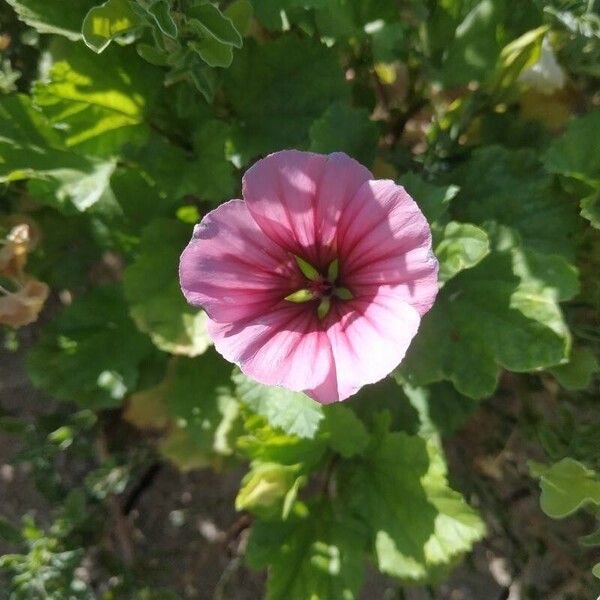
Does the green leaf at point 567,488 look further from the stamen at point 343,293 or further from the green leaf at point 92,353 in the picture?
the green leaf at point 92,353

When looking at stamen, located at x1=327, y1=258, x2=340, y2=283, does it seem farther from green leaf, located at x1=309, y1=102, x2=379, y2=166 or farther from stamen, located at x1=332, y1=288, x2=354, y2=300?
green leaf, located at x1=309, y1=102, x2=379, y2=166

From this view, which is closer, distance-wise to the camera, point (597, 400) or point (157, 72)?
point (157, 72)

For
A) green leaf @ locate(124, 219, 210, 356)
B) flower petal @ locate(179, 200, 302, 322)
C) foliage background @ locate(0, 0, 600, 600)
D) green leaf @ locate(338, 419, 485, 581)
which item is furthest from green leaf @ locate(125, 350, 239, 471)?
flower petal @ locate(179, 200, 302, 322)

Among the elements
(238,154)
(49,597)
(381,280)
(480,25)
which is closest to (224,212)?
(381,280)

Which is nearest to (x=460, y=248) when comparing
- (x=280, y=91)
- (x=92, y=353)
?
(x=280, y=91)

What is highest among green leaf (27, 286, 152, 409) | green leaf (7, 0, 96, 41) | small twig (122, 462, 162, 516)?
green leaf (7, 0, 96, 41)

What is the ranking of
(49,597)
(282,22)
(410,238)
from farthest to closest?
1. (49,597)
2. (282,22)
3. (410,238)

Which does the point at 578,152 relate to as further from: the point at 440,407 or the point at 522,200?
the point at 440,407

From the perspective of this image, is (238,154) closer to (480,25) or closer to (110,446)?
(480,25)
